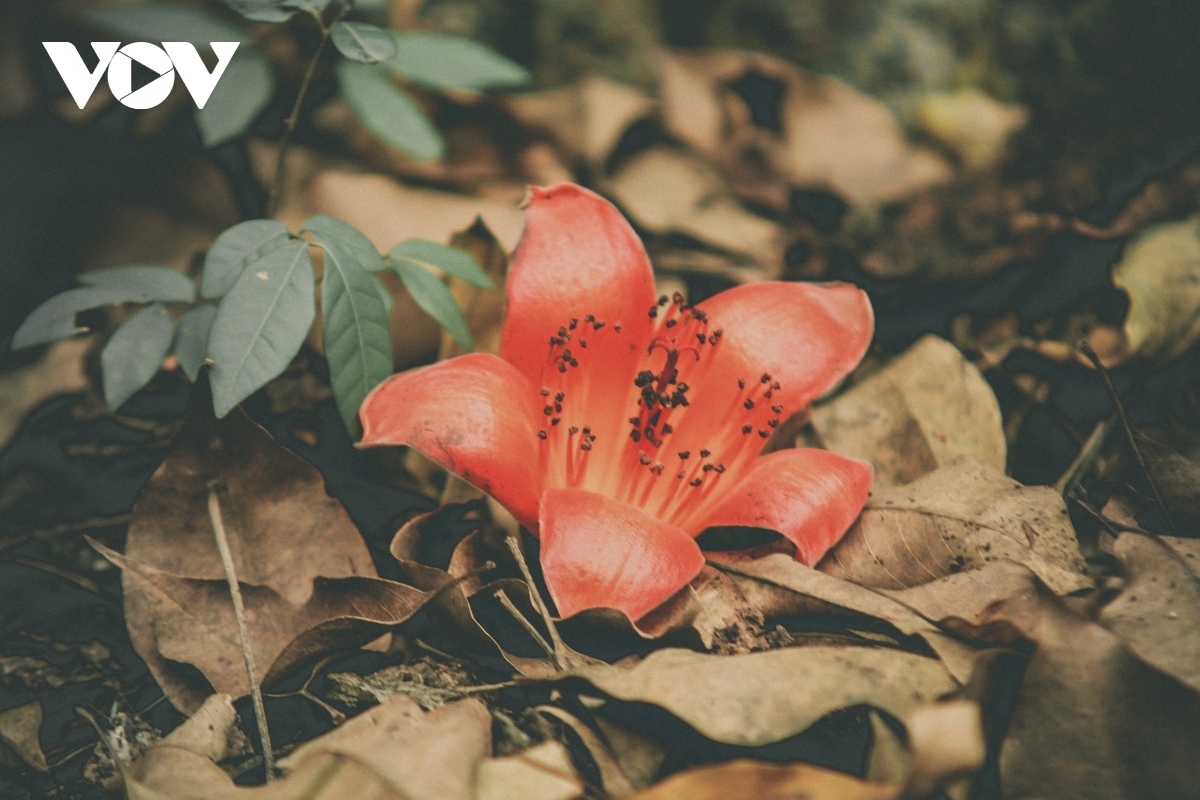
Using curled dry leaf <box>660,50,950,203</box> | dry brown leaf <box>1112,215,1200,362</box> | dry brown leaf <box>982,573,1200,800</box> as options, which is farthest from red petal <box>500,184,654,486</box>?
dry brown leaf <box>1112,215,1200,362</box>

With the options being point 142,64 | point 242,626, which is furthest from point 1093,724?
point 142,64

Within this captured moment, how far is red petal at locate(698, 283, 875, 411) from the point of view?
1356 millimetres

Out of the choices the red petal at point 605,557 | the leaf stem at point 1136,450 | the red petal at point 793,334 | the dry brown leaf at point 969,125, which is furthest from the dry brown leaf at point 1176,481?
the dry brown leaf at point 969,125

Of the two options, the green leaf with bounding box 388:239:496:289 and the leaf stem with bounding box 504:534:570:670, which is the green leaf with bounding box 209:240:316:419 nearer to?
the green leaf with bounding box 388:239:496:289

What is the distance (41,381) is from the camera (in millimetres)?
1407

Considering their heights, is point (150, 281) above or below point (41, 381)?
above

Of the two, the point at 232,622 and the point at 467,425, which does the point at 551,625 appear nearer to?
the point at 467,425

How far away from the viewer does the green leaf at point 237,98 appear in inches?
52.8

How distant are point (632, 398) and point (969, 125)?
1427mm

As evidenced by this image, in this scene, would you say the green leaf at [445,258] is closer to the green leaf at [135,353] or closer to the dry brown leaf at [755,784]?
the green leaf at [135,353]

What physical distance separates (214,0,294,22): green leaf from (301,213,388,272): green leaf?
300mm

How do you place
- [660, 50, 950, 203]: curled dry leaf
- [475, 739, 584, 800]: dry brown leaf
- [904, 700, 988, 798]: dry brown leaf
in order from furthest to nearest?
[660, 50, 950, 203]: curled dry leaf
[475, 739, 584, 800]: dry brown leaf
[904, 700, 988, 798]: dry brown leaf

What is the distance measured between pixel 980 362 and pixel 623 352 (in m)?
0.74

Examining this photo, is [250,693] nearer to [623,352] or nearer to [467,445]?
[467,445]
